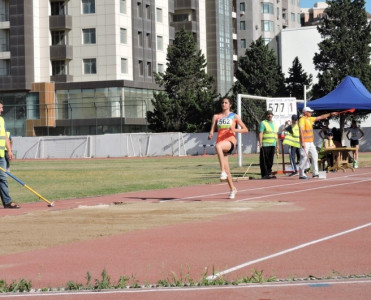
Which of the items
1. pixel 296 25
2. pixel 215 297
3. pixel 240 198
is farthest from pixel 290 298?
pixel 296 25

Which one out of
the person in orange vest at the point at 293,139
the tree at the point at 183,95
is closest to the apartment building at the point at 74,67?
the tree at the point at 183,95

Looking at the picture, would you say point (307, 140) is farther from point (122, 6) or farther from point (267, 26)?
point (267, 26)

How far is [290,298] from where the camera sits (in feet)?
23.2

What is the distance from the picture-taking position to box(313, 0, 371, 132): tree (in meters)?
68.5

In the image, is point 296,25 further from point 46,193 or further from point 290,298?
point 290,298

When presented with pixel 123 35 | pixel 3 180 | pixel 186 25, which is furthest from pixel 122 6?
pixel 3 180

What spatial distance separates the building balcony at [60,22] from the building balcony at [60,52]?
1.70 m

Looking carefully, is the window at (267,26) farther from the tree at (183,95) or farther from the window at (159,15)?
the tree at (183,95)

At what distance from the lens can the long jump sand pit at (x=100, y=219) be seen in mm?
11695

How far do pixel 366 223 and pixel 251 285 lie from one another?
5.39 meters

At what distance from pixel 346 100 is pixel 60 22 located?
48542 millimetres

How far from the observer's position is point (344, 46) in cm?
6894

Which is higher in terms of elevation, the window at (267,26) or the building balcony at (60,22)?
the window at (267,26)

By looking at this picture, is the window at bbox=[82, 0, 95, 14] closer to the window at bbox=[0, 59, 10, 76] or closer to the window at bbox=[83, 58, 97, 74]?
the window at bbox=[83, 58, 97, 74]
